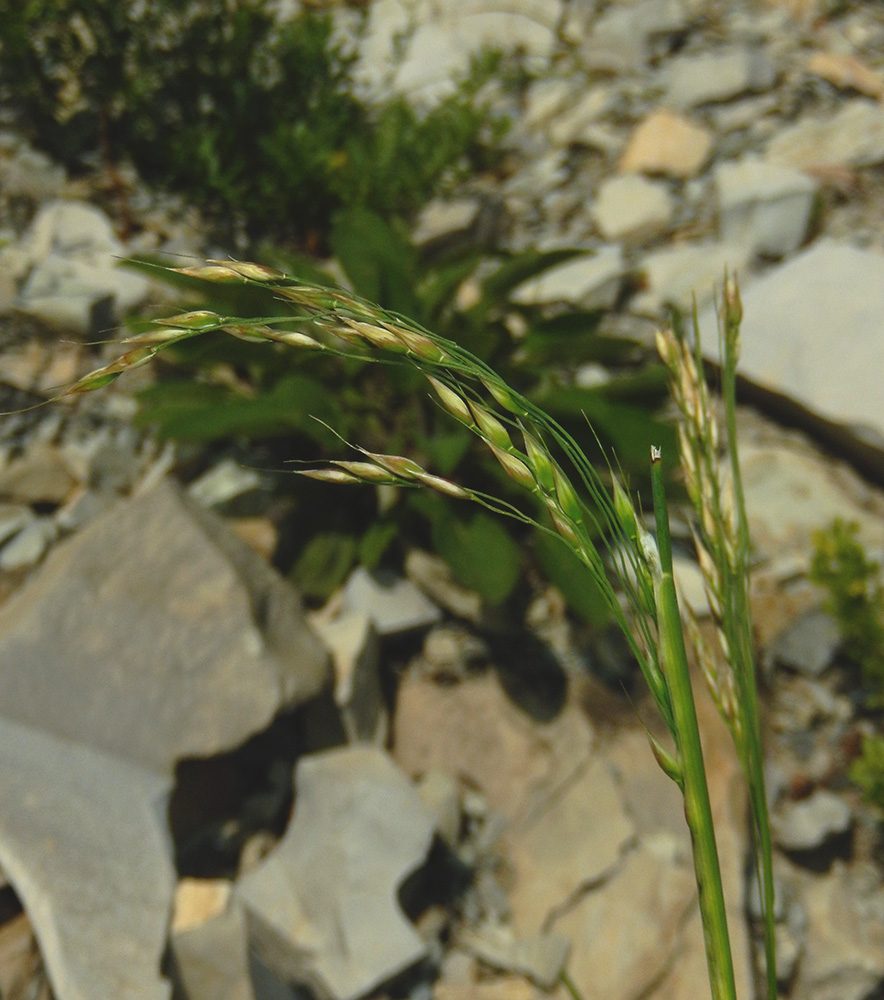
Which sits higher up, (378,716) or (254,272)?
(254,272)

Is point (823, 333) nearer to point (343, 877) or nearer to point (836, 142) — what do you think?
point (836, 142)

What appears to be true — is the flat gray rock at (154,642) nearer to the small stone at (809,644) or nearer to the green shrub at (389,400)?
the green shrub at (389,400)

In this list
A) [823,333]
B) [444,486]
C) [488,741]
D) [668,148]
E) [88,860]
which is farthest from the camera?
[668,148]

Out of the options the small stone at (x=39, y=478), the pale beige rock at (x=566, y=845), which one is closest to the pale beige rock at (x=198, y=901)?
the pale beige rock at (x=566, y=845)

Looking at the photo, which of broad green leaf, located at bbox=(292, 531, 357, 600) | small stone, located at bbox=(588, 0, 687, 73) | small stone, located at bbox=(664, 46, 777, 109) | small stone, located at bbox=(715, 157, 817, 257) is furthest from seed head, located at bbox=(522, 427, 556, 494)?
small stone, located at bbox=(588, 0, 687, 73)

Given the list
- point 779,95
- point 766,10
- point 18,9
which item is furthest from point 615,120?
point 18,9

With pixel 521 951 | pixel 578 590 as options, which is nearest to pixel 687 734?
pixel 578 590
